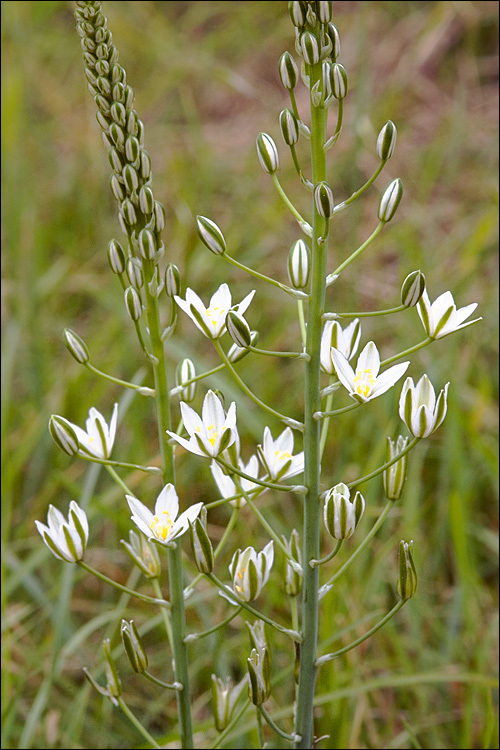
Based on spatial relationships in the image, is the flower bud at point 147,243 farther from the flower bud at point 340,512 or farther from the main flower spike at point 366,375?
the flower bud at point 340,512

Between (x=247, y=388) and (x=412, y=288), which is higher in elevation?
(x=412, y=288)

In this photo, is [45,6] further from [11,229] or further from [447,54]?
[447,54]

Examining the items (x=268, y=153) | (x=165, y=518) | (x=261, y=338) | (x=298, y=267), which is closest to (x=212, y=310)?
(x=298, y=267)

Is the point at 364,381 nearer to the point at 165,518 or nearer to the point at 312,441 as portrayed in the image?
the point at 312,441

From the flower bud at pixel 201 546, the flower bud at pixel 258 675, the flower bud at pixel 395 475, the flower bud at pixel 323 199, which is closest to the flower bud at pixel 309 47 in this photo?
the flower bud at pixel 323 199

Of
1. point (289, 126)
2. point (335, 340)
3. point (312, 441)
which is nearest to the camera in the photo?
point (289, 126)

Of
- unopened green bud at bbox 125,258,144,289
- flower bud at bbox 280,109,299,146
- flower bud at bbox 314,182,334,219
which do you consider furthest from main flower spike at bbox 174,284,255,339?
flower bud at bbox 280,109,299,146

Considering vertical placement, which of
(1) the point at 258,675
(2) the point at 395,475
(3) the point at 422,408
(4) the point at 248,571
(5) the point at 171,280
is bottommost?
(1) the point at 258,675

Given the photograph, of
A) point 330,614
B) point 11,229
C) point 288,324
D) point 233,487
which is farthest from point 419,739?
point 11,229
